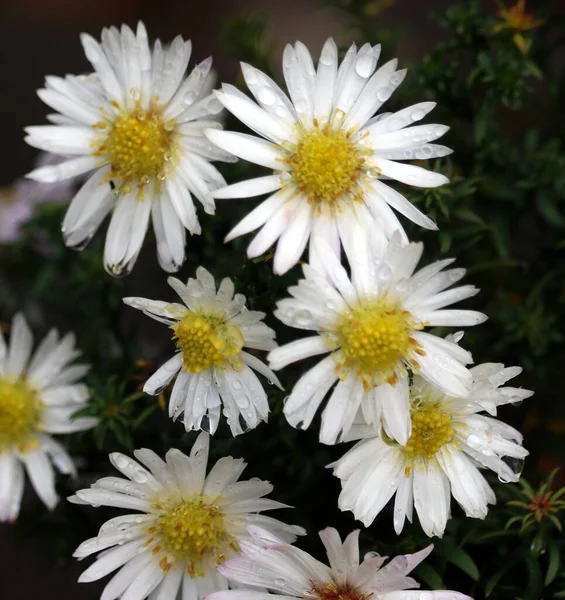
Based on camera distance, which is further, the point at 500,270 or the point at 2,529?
the point at 2,529

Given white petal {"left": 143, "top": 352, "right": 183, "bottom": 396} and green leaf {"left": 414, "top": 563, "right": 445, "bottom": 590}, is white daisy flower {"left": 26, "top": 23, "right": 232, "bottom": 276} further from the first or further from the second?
green leaf {"left": 414, "top": 563, "right": 445, "bottom": 590}

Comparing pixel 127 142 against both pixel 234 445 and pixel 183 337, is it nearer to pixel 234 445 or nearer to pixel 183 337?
pixel 183 337

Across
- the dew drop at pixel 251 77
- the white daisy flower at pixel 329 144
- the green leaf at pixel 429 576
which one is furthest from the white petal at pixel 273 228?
the green leaf at pixel 429 576

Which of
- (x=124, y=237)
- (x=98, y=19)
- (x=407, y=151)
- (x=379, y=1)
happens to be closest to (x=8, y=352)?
(x=124, y=237)

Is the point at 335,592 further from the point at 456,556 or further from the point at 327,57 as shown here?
the point at 327,57

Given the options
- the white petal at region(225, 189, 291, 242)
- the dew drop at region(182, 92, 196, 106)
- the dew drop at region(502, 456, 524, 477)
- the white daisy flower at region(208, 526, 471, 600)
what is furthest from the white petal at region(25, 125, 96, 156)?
the dew drop at region(502, 456, 524, 477)

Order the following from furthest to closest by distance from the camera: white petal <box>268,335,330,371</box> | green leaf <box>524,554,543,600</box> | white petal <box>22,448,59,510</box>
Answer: white petal <box>22,448,59,510</box>, green leaf <box>524,554,543,600</box>, white petal <box>268,335,330,371</box>

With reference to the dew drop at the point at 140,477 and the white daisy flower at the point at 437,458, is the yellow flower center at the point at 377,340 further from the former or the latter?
the dew drop at the point at 140,477
